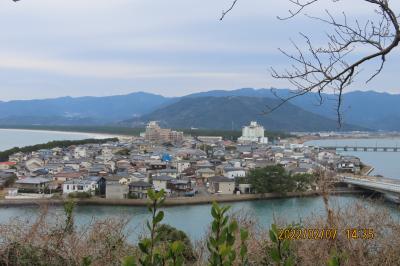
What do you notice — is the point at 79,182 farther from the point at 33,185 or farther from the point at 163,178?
the point at 163,178

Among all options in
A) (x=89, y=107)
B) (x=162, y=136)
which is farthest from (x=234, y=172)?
(x=89, y=107)

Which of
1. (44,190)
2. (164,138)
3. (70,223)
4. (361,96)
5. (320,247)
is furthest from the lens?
(361,96)

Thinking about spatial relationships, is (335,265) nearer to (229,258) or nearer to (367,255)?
(229,258)

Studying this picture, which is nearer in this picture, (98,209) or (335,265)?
(335,265)

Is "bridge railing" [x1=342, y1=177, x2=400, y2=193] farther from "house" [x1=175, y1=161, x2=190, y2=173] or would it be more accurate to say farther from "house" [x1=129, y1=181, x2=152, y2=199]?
"house" [x1=129, y1=181, x2=152, y2=199]

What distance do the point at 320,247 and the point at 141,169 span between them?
29.5 feet

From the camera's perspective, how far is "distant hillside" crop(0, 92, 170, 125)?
2869 inches

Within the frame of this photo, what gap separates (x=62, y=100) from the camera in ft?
307

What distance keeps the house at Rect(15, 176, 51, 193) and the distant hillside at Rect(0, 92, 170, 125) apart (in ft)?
195

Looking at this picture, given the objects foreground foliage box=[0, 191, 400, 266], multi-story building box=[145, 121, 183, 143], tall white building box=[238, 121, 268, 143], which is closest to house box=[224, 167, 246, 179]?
foreground foliage box=[0, 191, 400, 266]

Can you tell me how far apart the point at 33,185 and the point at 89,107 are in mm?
79978

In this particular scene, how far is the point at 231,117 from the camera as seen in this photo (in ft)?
134

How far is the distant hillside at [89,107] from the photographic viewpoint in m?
72.9

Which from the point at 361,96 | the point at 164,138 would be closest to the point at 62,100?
the point at 361,96
